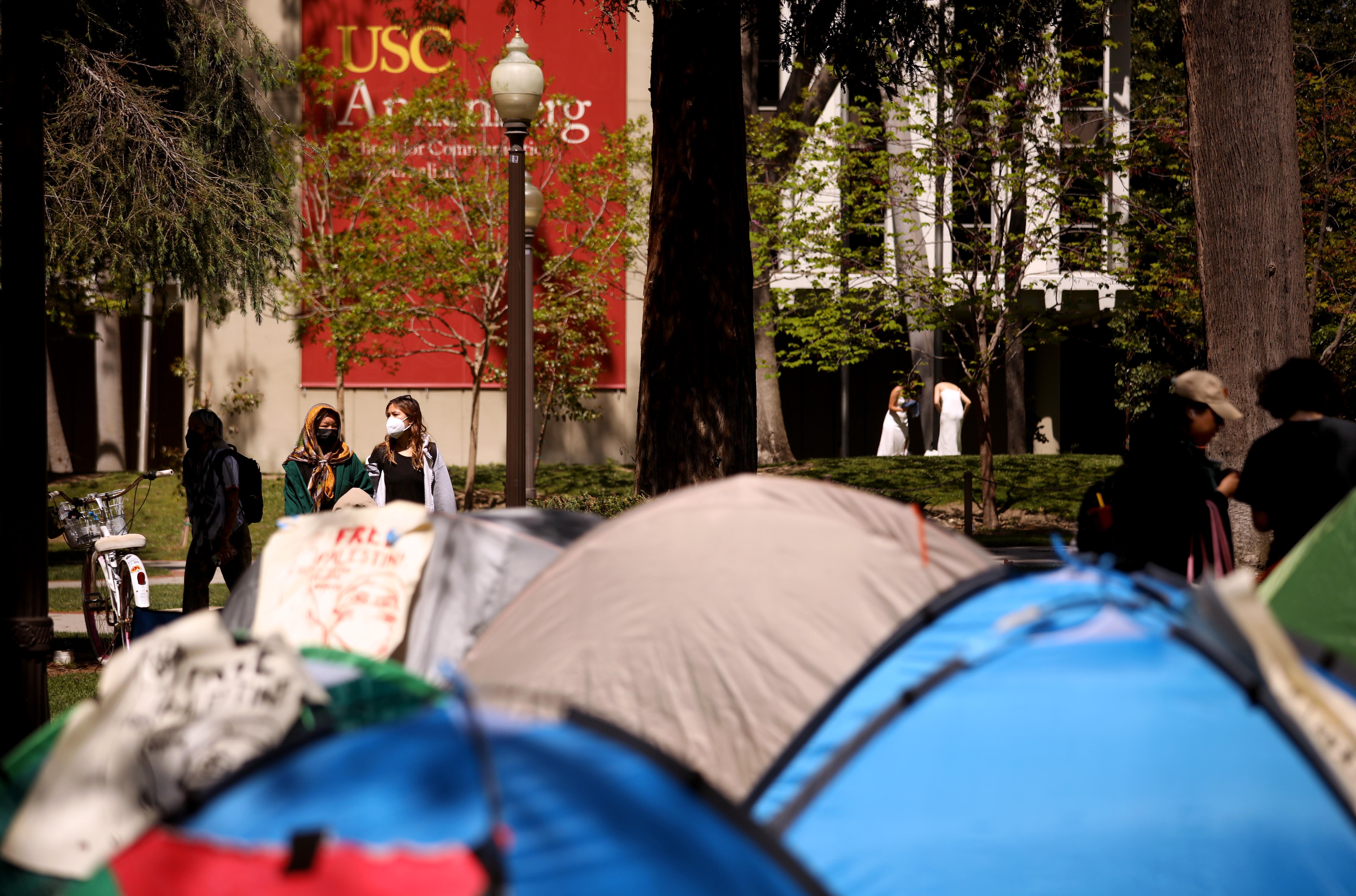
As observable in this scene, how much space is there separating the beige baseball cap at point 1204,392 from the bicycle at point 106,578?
6781mm

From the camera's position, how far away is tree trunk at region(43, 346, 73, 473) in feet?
81.4

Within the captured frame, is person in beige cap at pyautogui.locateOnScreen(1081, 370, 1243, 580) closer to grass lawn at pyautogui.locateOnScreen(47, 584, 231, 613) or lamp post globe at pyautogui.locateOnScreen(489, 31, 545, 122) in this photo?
lamp post globe at pyautogui.locateOnScreen(489, 31, 545, 122)

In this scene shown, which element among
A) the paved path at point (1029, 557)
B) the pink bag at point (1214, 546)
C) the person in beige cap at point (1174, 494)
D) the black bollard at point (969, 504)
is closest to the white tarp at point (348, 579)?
the person in beige cap at point (1174, 494)

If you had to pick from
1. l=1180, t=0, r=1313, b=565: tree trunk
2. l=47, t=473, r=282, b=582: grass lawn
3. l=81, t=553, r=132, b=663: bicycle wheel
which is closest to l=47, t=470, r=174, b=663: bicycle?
l=81, t=553, r=132, b=663: bicycle wheel

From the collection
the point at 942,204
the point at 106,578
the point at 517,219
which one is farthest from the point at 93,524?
Answer: the point at 942,204

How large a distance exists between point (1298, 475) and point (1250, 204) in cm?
420

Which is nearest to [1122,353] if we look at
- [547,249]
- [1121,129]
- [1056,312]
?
[1121,129]

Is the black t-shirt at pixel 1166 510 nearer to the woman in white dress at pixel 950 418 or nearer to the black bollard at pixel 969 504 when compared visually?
the black bollard at pixel 969 504

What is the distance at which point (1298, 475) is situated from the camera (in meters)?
5.46

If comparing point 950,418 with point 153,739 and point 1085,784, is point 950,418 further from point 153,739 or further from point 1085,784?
point 153,739

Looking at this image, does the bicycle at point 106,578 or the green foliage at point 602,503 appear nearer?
the bicycle at point 106,578

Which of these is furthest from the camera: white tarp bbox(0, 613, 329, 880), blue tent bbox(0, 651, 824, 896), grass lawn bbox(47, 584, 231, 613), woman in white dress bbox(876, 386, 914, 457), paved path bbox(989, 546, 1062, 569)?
woman in white dress bbox(876, 386, 914, 457)

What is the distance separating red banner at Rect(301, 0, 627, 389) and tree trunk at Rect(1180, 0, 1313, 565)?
1585 centimetres

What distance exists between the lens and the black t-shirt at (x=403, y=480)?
8.42 meters
